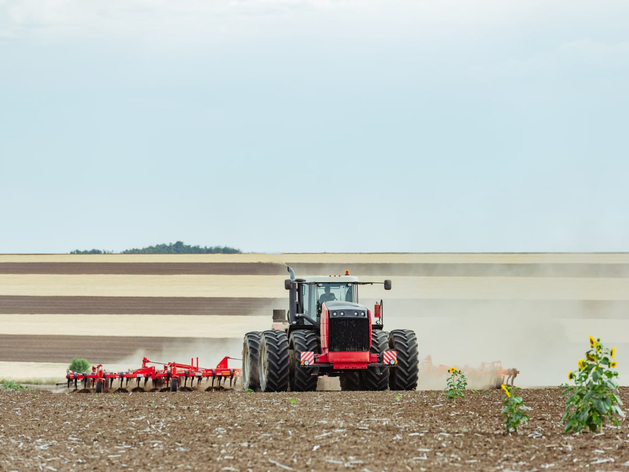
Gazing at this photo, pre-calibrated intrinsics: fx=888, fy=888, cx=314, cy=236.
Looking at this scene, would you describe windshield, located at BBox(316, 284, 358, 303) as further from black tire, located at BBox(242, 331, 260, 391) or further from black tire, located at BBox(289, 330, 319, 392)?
black tire, located at BBox(242, 331, 260, 391)

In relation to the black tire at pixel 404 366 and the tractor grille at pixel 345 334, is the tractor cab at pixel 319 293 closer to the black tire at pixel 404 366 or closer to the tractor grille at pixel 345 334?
the tractor grille at pixel 345 334

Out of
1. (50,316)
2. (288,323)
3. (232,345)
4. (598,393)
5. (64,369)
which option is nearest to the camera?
(598,393)

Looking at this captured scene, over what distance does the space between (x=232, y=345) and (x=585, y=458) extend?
1464 inches

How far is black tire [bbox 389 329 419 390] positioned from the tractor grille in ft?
3.98

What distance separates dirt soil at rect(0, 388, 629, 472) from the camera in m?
9.98


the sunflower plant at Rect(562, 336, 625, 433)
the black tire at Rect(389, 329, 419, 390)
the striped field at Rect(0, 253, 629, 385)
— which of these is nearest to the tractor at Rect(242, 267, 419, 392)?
the black tire at Rect(389, 329, 419, 390)

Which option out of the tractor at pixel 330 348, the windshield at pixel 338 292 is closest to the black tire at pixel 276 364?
the tractor at pixel 330 348

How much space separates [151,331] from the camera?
50.8m

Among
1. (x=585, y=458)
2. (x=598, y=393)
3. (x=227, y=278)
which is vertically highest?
(x=227, y=278)

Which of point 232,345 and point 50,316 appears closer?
point 232,345

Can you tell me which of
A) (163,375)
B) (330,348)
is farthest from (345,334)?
(163,375)

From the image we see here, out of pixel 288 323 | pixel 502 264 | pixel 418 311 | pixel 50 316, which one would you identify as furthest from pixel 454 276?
pixel 288 323

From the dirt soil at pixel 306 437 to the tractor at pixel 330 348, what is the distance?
13.5 ft

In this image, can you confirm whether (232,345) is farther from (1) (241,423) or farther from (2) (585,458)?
(2) (585,458)
